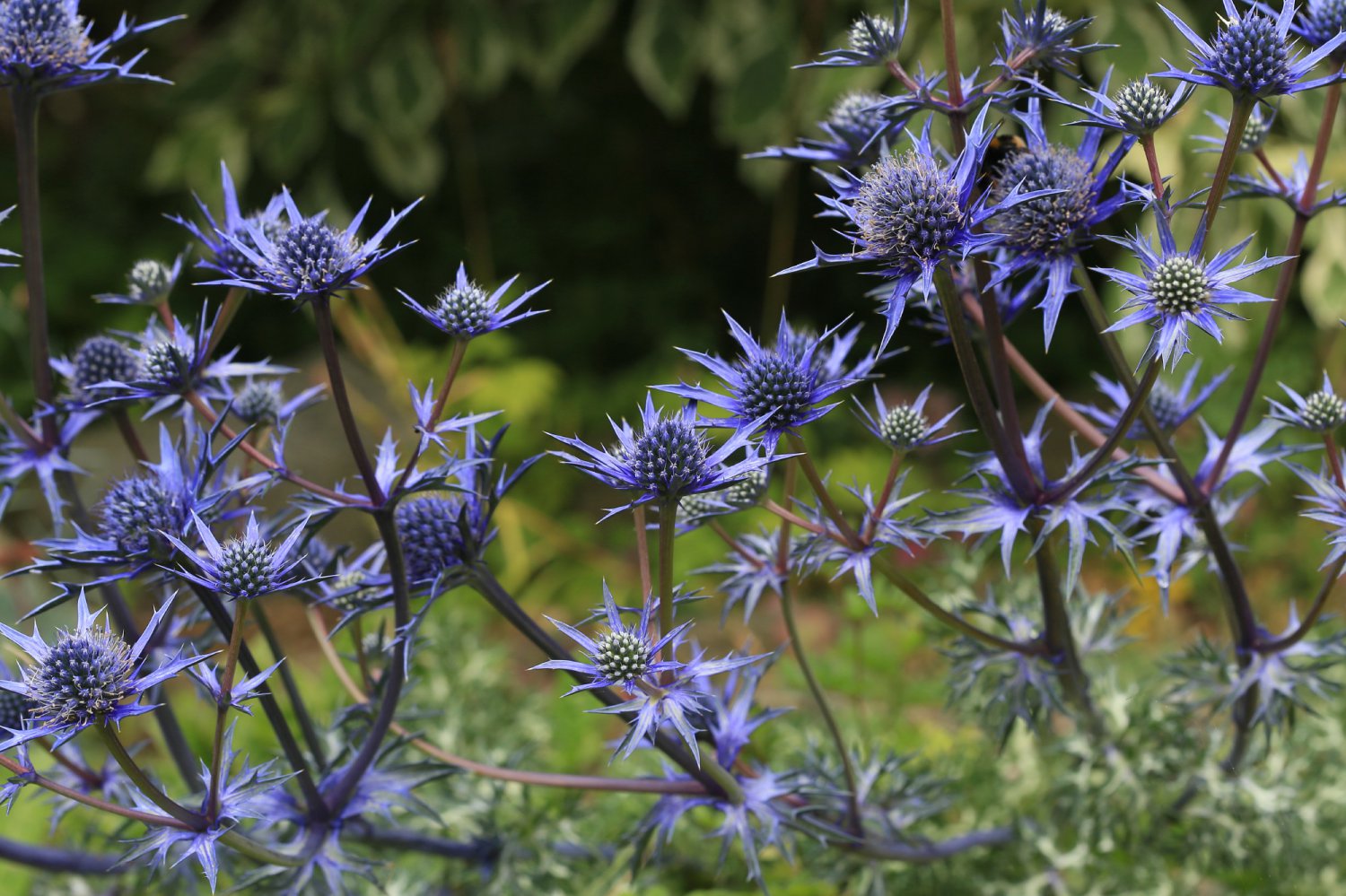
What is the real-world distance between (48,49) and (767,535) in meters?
0.93

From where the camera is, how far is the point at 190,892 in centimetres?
142

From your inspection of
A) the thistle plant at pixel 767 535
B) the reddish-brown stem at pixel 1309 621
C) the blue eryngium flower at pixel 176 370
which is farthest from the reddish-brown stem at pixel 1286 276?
the blue eryngium flower at pixel 176 370

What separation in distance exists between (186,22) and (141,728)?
2.86 meters

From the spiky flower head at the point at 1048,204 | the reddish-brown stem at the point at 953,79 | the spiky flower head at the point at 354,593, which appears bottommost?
the spiky flower head at the point at 354,593

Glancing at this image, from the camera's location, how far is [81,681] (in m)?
0.96

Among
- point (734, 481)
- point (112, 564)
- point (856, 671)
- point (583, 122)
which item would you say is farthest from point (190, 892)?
point (583, 122)

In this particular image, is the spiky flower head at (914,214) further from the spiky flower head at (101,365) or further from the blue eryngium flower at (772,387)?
the spiky flower head at (101,365)

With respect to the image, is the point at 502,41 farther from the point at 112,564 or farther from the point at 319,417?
the point at 112,564

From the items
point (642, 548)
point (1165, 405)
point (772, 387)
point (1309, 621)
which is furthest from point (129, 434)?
point (1309, 621)

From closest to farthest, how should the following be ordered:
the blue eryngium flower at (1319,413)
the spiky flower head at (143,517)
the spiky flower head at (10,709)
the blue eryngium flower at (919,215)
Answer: the blue eryngium flower at (919,215) → the spiky flower head at (143,517) → the blue eryngium flower at (1319,413) → the spiky flower head at (10,709)

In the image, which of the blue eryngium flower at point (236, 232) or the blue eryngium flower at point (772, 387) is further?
the blue eryngium flower at point (236, 232)

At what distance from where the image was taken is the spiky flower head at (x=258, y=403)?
1.33 meters

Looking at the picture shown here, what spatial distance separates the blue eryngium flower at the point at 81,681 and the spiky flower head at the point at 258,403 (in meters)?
0.38

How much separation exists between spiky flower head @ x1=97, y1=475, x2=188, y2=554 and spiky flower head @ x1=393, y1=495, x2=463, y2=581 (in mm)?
205
